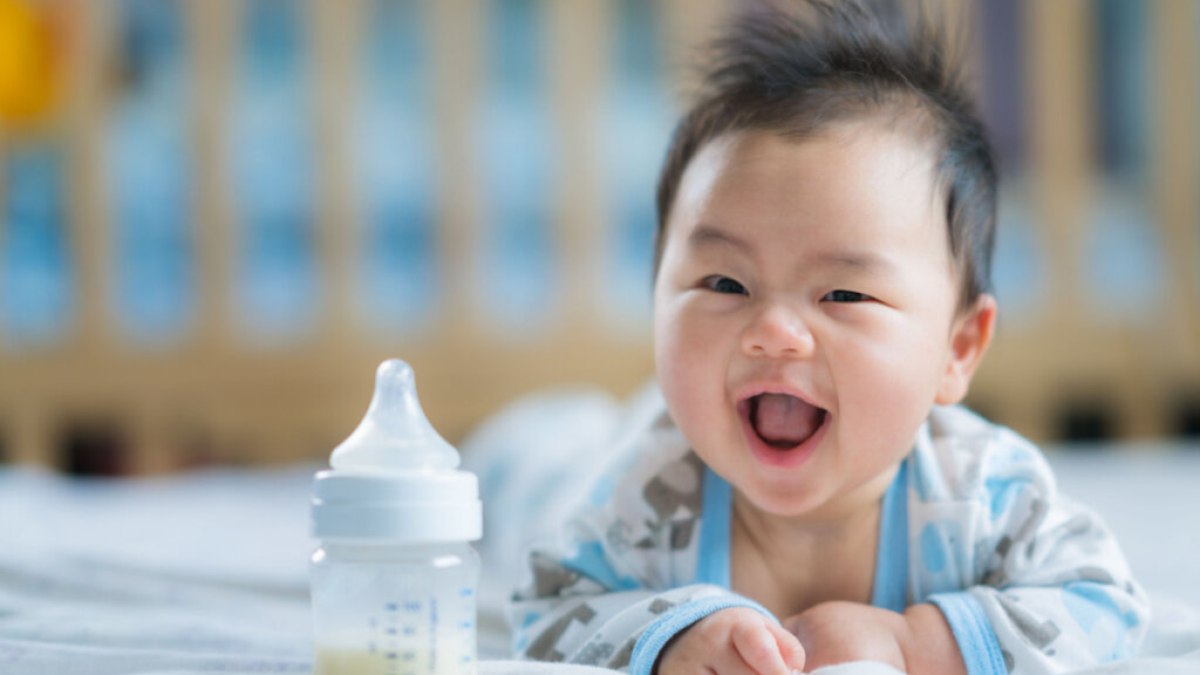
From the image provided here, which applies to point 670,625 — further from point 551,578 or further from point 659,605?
point 551,578

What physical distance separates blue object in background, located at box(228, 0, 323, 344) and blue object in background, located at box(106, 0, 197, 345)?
0.09 m

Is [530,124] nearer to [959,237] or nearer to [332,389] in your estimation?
[332,389]

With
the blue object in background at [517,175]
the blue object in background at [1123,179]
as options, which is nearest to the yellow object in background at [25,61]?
the blue object in background at [517,175]

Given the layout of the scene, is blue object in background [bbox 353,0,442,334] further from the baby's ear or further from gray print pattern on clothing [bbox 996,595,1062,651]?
gray print pattern on clothing [bbox 996,595,1062,651]

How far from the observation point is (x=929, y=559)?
709 mm

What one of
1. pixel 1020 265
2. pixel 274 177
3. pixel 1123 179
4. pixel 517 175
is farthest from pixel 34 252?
pixel 1123 179

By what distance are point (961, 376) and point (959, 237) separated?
0.29 feet

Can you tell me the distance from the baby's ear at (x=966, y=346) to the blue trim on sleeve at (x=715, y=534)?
0.43ft

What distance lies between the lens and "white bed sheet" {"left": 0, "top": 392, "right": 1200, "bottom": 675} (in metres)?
0.65

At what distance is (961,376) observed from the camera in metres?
0.73

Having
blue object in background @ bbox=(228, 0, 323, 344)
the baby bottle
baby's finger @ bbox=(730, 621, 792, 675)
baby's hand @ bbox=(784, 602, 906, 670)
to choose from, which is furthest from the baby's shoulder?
blue object in background @ bbox=(228, 0, 323, 344)

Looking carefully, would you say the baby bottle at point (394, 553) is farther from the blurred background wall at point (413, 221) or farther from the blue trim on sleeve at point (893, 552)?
the blurred background wall at point (413, 221)

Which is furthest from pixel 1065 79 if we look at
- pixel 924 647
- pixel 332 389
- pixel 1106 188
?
pixel 924 647

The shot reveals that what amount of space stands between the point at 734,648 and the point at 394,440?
18 cm
